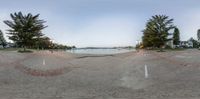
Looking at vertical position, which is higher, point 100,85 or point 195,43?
point 195,43

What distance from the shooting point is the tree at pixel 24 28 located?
248ft

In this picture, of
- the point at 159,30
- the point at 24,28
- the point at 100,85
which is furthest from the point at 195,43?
the point at 100,85

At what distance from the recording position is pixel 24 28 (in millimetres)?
75625

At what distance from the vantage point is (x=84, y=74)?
2047 cm

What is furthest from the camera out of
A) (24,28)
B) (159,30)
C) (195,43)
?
(195,43)

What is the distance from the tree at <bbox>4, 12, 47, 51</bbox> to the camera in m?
75.5

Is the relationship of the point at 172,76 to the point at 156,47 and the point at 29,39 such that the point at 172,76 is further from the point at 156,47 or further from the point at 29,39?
the point at 156,47

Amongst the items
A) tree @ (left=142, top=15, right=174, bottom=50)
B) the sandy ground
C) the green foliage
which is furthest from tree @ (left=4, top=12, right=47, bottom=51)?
the green foliage

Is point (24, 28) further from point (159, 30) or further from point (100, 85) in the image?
point (100, 85)

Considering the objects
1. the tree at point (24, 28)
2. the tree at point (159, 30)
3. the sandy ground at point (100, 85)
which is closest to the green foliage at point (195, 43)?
the tree at point (159, 30)

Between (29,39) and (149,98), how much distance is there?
6530 cm

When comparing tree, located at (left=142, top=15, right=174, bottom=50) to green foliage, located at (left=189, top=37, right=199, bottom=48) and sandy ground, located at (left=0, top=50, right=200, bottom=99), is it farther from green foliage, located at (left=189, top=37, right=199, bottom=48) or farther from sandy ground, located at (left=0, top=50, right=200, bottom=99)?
sandy ground, located at (left=0, top=50, right=200, bottom=99)

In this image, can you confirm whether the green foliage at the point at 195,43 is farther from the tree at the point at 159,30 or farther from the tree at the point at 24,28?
the tree at the point at 24,28

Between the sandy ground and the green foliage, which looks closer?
the sandy ground
